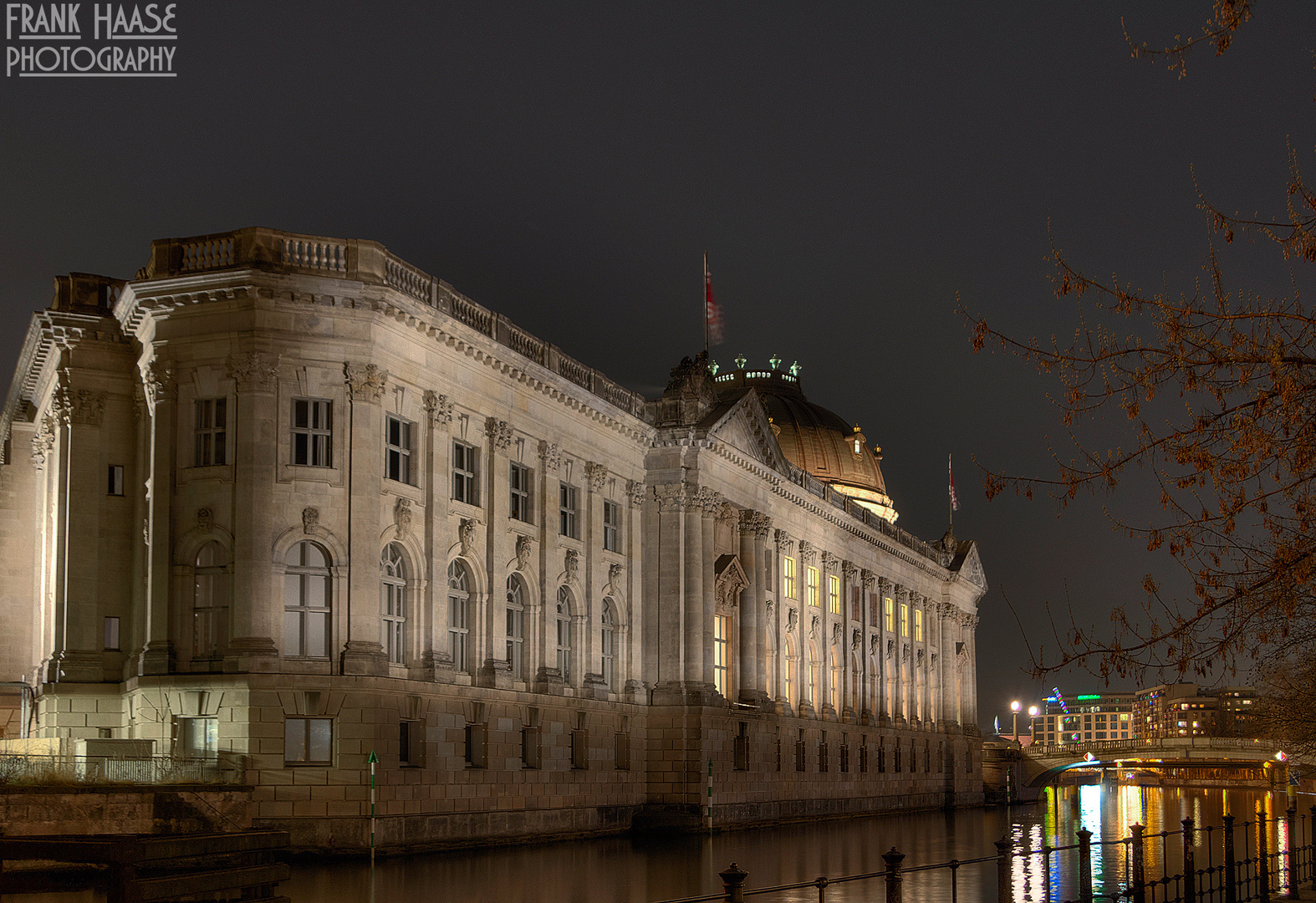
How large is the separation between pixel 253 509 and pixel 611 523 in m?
20.2

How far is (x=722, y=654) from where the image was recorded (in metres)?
68.5

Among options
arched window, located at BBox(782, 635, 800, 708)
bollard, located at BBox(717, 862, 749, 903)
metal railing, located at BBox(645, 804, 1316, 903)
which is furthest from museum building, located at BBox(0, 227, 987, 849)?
bollard, located at BBox(717, 862, 749, 903)

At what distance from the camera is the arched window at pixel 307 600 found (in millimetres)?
44094

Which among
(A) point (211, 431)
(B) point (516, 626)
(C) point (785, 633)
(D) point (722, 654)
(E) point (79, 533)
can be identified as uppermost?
(A) point (211, 431)

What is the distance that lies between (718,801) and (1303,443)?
5069cm

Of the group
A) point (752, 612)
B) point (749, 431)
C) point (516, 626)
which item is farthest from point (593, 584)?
point (749, 431)

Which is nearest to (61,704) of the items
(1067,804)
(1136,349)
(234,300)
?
(234,300)

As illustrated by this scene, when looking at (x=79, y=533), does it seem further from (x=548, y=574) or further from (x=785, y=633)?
(x=785, y=633)

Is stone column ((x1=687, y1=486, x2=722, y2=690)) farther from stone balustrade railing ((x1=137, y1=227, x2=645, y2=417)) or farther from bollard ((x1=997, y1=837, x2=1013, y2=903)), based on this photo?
bollard ((x1=997, y1=837, x2=1013, y2=903))

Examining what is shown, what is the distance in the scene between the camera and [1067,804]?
378ft

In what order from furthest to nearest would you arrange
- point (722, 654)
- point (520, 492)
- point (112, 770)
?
point (722, 654) < point (520, 492) < point (112, 770)

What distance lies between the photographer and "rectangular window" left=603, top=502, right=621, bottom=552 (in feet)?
200

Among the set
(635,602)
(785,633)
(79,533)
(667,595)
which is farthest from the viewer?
(785,633)

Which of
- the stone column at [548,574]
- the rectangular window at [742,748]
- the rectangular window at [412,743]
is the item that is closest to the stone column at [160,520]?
the rectangular window at [412,743]
